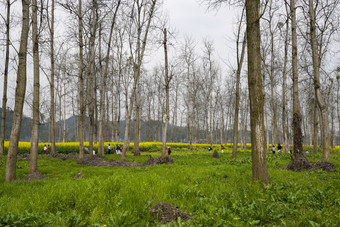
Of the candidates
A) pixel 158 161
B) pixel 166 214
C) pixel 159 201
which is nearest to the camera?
pixel 166 214

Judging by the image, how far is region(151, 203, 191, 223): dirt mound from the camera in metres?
3.38

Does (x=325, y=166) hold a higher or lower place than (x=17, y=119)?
lower

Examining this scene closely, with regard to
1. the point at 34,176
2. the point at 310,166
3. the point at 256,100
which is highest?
the point at 256,100

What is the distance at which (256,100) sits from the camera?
5.38 metres

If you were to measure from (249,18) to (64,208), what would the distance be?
6.36 metres

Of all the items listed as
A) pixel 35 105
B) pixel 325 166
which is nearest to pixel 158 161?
pixel 35 105

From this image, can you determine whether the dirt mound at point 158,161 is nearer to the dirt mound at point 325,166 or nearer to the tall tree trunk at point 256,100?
the dirt mound at point 325,166

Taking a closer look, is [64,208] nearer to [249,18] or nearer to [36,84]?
[249,18]

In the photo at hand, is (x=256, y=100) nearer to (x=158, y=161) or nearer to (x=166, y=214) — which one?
(x=166, y=214)

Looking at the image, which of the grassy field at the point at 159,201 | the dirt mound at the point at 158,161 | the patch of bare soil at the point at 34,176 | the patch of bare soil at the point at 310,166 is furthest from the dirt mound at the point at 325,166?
the patch of bare soil at the point at 34,176

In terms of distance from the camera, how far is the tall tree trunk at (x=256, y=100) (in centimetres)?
536

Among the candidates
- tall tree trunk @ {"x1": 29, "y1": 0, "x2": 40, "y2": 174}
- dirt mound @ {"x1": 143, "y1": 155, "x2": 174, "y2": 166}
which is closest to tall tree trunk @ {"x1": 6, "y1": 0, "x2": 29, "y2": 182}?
tall tree trunk @ {"x1": 29, "y1": 0, "x2": 40, "y2": 174}

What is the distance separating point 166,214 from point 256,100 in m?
3.62

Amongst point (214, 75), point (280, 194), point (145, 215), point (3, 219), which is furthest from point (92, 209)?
point (214, 75)
